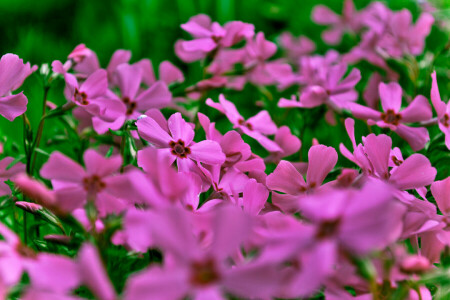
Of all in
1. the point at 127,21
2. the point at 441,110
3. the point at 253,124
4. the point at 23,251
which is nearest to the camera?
the point at 23,251

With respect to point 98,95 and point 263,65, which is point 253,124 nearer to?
point 98,95

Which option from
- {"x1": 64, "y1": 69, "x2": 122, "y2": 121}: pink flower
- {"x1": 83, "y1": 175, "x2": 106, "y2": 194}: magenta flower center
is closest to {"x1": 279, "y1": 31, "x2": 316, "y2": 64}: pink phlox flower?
{"x1": 64, "y1": 69, "x2": 122, "y2": 121}: pink flower

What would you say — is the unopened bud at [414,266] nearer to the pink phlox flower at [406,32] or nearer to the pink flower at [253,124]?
the pink flower at [253,124]

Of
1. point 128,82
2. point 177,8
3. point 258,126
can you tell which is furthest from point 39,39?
point 258,126

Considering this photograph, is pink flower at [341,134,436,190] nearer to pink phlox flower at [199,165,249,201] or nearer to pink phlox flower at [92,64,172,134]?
pink phlox flower at [199,165,249,201]

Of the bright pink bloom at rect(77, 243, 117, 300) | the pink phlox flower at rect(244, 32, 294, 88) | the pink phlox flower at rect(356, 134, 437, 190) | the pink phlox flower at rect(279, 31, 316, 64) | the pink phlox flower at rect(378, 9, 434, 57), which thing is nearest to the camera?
the bright pink bloom at rect(77, 243, 117, 300)

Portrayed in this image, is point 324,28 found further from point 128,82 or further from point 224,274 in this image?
point 224,274

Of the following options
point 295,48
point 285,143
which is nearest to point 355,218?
point 285,143
